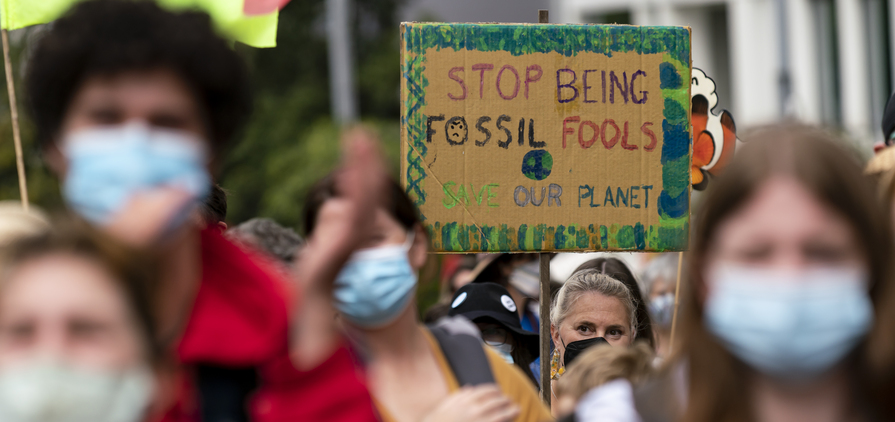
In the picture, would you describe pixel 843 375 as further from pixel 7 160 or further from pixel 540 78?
pixel 7 160

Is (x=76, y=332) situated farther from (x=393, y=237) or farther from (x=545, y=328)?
(x=545, y=328)

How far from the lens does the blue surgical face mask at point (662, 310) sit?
15.2ft

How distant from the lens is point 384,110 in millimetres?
30375

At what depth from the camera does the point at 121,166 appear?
1658 mm

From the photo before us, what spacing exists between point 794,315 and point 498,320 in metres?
2.47

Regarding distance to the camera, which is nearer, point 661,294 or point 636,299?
point 636,299

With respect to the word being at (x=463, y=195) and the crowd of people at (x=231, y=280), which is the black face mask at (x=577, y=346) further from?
the crowd of people at (x=231, y=280)

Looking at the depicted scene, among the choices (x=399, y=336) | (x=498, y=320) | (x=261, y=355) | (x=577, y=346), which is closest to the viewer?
(x=261, y=355)

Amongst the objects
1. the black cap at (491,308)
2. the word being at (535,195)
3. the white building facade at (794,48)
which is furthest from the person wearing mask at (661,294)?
the white building facade at (794,48)

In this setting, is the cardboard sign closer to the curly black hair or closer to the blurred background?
the curly black hair

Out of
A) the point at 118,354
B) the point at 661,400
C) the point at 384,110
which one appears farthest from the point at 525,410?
the point at 384,110

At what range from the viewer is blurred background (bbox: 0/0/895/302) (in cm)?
1922

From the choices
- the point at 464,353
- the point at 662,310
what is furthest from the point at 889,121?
the point at 662,310

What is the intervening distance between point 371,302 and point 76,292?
35.7 inches
